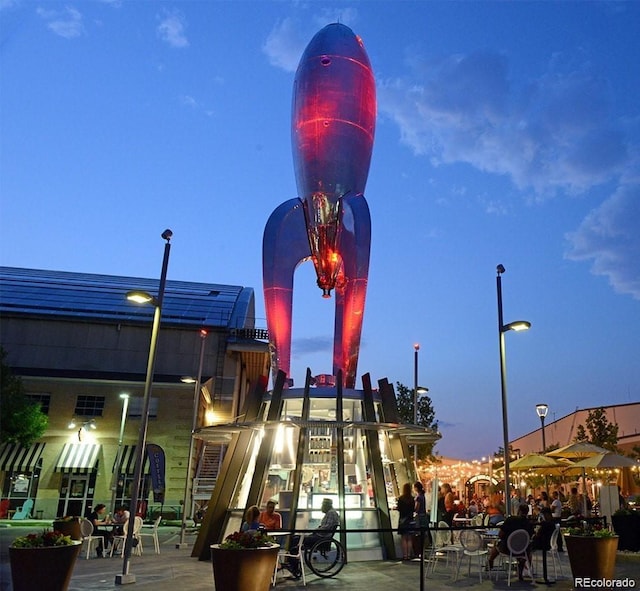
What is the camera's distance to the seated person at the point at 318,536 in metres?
12.3

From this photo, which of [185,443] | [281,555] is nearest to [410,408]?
[185,443]

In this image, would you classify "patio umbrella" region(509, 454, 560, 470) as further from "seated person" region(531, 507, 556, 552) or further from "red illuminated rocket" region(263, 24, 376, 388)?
"seated person" region(531, 507, 556, 552)

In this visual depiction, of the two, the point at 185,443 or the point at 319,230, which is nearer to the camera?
the point at 319,230

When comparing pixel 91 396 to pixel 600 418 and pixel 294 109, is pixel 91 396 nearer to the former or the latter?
pixel 294 109

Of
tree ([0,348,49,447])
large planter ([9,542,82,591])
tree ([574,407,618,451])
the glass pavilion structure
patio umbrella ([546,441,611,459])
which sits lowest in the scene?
large planter ([9,542,82,591])

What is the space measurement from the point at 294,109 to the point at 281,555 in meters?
12.3

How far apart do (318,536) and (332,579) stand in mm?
951

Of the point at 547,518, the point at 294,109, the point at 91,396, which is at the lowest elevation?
the point at 547,518

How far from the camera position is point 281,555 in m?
12.2

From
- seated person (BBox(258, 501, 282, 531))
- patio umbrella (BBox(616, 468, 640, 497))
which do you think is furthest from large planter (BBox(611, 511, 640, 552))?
patio umbrella (BBox(616, 468, 640, 497))

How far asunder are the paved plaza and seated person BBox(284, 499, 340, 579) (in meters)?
0.26

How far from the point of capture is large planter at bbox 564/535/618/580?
425 inches

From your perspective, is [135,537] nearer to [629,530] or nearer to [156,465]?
[629,530]

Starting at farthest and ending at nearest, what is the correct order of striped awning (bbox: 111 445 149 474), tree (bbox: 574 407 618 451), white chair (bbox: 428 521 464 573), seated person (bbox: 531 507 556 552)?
1. tree (bbox: 574 407 618 451)
2. striped awning (bbox: 111 445 149 474)
3. white chair (bbox: 428 521 464 573)
4. seated person (bbox: 531 507 556 552)
